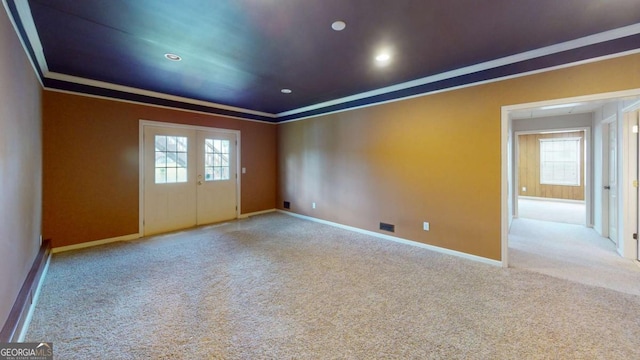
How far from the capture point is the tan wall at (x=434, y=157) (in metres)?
Answer: 2.93

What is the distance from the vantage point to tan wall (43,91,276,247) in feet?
11.9

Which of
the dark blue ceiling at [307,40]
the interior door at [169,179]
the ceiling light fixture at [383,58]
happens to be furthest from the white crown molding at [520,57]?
the interior door at [169,179]

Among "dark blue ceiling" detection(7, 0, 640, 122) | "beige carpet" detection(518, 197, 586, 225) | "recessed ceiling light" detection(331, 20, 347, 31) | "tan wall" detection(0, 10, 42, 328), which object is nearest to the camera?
"tan wall" detection(0, 10, 42, 328)

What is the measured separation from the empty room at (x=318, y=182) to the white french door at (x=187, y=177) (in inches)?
1.5

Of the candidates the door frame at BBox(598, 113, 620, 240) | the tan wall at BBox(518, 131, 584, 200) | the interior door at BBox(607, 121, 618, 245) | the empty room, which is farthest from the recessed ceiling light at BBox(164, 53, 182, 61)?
the tan wall at BBox(518, 131, 584, 200)

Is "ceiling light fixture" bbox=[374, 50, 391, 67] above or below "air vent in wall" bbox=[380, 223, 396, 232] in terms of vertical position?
above

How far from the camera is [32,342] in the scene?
181cm

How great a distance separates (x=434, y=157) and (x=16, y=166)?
4.64 metres

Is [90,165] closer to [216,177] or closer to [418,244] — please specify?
[216,177]

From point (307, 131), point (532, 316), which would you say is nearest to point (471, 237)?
point (532, 316)

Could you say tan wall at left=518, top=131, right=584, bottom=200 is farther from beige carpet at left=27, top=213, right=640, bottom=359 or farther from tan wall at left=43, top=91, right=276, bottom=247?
tan wall at left=43, top=91, right=276, bottom=247

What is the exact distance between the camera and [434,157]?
377 centimetres

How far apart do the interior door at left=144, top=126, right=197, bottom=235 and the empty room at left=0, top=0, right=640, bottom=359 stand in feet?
0.11

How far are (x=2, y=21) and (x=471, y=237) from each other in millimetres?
4989
